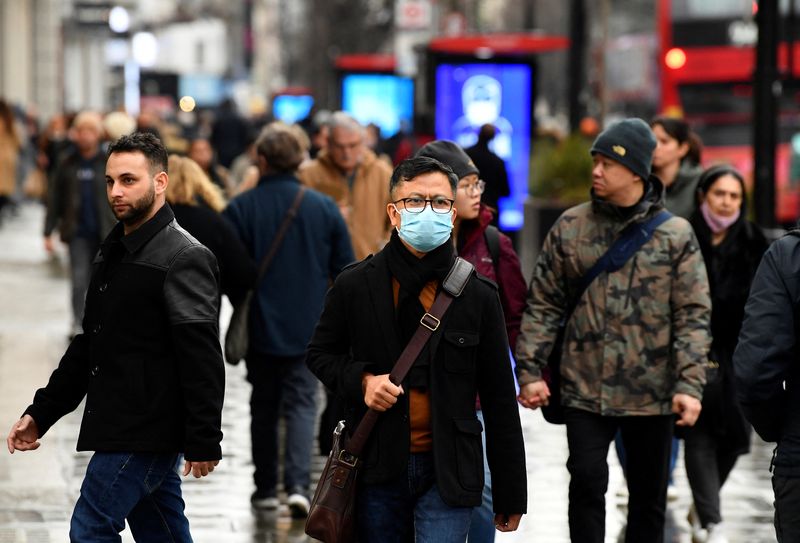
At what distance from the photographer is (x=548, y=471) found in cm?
983

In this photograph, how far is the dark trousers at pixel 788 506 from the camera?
5195mm

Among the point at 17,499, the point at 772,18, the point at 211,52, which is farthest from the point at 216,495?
the point at 211,52

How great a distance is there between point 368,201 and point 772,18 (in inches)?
161

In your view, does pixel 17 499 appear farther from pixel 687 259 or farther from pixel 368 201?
pixel 687 259

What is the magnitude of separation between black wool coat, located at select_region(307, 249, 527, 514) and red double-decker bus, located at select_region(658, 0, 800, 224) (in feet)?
65.2

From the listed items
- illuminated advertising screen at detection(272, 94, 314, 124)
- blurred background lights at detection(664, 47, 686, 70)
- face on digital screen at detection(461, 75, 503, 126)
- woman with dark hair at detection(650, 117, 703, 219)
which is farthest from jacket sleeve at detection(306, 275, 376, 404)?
illuminated advertising screen at detection(272, 94, 314, 124)

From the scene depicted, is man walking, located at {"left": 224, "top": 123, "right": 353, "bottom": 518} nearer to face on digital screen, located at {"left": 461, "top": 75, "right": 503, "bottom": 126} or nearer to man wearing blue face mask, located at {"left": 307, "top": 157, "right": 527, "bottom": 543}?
man wearing blue face mask, located at {"left": 307, "top": 157, "right": 527, "bottom": 543}

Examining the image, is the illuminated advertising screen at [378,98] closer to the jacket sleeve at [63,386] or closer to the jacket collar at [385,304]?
the jacket sleeve at [63,386]

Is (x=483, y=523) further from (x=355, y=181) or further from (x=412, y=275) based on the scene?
(x=355, y=181)

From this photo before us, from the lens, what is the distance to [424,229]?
5164mm

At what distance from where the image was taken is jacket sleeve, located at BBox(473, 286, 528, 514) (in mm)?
5262

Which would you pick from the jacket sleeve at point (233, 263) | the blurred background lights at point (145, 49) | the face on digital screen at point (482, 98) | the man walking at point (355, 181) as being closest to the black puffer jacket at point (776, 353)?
the jacket sleeve at point (233, 263)

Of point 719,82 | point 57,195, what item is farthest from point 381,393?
point 719,82

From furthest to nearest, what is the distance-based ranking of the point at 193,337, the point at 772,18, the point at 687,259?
the point at 772,18, the point at 687,259, the point at 193,337
